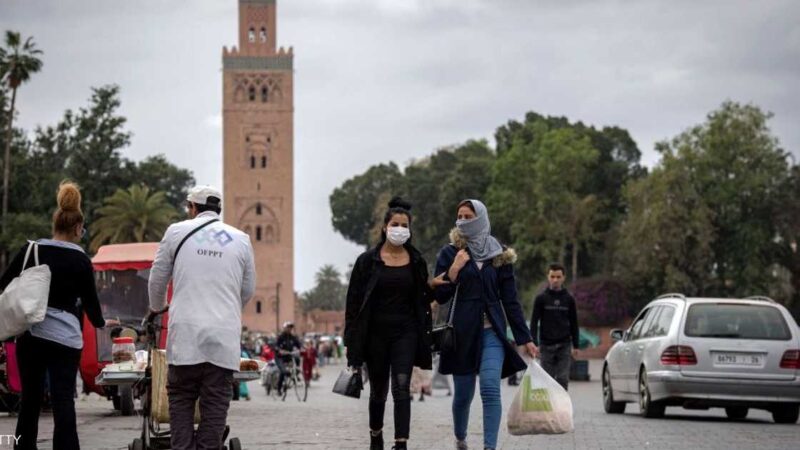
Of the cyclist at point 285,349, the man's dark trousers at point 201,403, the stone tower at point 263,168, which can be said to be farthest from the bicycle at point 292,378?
the stone tower at point 263,168

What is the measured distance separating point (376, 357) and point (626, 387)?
34.2 feet

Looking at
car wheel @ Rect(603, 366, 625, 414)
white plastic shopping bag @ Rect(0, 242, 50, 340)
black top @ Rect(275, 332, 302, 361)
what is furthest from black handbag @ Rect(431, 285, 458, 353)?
black top @ Rect(275, 332, 302, 361)

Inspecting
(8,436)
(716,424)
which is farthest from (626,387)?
(8,436)

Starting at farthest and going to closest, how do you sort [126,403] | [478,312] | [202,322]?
1. [126,403]
2. [478,312]
3. [202,322]

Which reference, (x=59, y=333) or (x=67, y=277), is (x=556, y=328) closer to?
(x=67, y=277)

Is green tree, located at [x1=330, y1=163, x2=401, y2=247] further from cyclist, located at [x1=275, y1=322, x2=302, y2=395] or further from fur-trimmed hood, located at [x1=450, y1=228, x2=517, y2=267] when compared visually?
fur-trimmed hood, located at [x1=450, y1=228, x2=517, y2=267]

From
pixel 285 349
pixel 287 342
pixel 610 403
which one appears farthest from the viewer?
pixel 287 342

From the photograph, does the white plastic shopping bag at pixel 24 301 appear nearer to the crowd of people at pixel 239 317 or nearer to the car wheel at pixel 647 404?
the crowd of people at pixel 239 317

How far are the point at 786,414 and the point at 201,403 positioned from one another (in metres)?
12.6

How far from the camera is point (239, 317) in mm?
10555

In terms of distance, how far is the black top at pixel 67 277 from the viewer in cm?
1138

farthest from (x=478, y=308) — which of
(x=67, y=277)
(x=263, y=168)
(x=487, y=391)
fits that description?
(x=263, y=168)

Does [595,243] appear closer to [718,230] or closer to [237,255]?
[718,230]

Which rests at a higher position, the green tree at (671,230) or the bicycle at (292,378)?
the green tree at (671,230)
